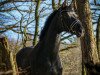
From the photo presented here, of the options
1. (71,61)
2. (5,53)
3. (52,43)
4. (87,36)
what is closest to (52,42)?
(52,43)

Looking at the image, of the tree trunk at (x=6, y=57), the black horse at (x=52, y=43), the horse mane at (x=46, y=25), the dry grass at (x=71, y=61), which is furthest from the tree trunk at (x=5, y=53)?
the dry grass at (x=71, y=61)

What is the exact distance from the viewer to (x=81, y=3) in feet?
33.9

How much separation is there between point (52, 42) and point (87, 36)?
243 cm

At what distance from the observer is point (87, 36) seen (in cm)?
1020

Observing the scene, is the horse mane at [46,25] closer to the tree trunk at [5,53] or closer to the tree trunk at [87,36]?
the tree trunk at [87,36]

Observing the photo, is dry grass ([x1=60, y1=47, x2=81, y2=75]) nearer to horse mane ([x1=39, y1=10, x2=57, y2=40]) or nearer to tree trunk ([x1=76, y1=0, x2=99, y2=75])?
tree trunk ([x1=76, y1=0, x2=99, y2=75])

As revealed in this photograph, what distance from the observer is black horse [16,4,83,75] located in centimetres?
783

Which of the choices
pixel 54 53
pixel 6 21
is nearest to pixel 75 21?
pixel 54 53

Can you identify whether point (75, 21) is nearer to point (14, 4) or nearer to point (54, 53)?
point (54, 53)

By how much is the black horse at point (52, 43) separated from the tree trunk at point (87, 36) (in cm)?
218

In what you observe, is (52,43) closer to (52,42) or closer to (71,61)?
(52,42)

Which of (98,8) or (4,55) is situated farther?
(98,8)

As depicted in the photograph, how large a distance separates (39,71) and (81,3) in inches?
127

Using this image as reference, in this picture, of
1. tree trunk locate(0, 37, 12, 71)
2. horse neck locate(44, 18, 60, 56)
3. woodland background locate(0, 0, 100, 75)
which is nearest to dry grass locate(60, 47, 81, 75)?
woodland background locate(0, 0, 100, 75)
